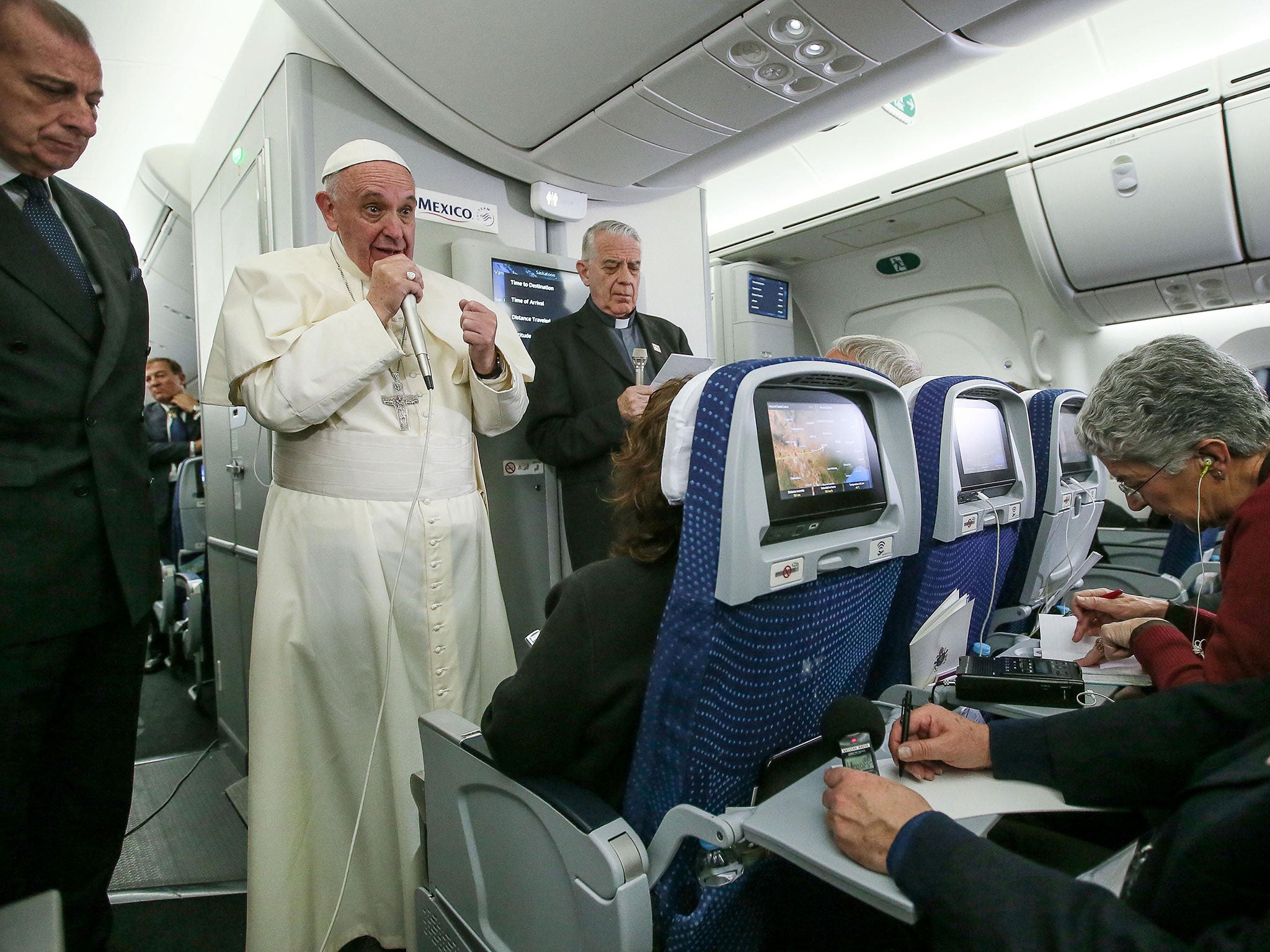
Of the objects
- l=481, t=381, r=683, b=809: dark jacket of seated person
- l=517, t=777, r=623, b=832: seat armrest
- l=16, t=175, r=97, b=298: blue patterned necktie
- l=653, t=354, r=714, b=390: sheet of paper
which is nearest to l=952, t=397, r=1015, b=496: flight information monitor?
l=653, t=354, r=714, b=390: sheet of paper

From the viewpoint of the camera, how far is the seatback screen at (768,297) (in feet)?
20.6

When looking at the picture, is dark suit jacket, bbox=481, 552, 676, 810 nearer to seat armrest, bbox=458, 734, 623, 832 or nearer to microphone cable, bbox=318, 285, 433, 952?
seat armrest, bbox=458, 734, 623, 832

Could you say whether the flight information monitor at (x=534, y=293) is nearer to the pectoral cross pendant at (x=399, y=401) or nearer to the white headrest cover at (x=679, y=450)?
the pectoral cross pendant at (x=399, y=401)

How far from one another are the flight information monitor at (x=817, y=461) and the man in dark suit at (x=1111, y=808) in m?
0.38

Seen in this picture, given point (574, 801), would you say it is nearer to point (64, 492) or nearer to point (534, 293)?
point (64, 492)

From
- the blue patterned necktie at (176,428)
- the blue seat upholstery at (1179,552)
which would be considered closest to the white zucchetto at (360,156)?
the blue seat upholstery at (1179,552)

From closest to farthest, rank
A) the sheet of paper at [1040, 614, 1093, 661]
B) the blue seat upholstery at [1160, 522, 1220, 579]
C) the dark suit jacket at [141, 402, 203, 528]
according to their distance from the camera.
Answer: the sheet of paper at [1040, 614, 1093, 661]
the blue seat upholstery at [1160, 522, 1220, 579]
the dark suit jacket at [141, 402, 203, 528]

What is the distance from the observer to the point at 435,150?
299 centimetres

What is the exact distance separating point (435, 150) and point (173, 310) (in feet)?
16.1

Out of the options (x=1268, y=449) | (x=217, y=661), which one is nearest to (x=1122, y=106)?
(x=1268, y=449)

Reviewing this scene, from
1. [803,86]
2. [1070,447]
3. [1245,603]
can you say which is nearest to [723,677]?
[1245,603]

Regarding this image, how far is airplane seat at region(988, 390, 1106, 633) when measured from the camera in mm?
2541

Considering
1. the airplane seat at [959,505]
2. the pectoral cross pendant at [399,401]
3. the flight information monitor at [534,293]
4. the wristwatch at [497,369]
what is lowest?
the airplane seat at [959,505]

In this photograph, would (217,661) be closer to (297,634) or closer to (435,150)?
(297,634)
